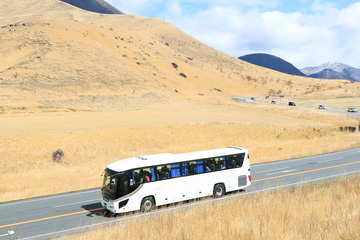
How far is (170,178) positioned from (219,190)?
351 centimetres

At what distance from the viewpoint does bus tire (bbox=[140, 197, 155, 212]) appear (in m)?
16.8

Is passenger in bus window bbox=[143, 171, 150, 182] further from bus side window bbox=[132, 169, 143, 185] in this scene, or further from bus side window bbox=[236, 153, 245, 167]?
bus side window bbox=[236, 153, 245, 167]

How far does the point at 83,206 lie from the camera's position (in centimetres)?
1869

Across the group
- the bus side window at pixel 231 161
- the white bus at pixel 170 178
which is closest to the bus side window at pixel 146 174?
the white bus at pixel 170 178

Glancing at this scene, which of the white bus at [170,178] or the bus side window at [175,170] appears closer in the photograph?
the white bus at [170,178]

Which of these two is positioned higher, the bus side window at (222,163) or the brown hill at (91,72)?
the brown hill at (91,72)

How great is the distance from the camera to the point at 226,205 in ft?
35.8

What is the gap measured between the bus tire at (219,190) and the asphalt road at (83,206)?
0.36 meters

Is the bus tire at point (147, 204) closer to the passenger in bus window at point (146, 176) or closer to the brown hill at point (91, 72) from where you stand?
the passenger in bus window at point (146, 176)

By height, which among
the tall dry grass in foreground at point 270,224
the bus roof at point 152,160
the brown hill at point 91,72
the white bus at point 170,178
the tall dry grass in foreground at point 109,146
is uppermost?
the brown hill at point 91,72

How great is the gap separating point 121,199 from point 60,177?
555 inches

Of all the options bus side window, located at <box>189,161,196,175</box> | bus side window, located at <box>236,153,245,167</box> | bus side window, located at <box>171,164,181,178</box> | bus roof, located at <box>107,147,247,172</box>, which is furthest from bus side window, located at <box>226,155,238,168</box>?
bus side window, located at <box>171,164,181,178</box>

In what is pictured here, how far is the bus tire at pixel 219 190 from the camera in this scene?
63.0 ft

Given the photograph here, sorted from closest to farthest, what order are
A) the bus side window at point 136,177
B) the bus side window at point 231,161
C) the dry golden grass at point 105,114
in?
the bus side window at point 136,177 → the bus side window at point 231,161 → the dry golden grass at point 105,114
